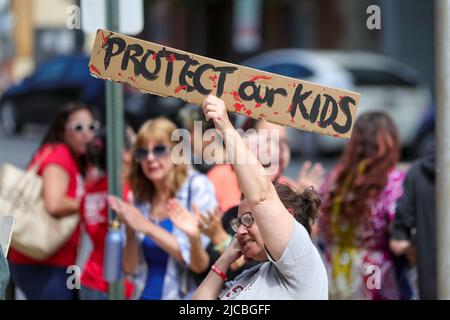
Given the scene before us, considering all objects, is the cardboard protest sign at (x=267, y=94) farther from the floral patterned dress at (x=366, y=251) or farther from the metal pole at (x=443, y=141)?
the floral patterned dress at (x=366, y=251)

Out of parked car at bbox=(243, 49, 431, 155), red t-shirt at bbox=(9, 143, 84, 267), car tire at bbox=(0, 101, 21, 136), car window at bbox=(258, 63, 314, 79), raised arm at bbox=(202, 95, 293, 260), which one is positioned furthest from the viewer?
car tire at bbox=(0, 101, 21, 136)

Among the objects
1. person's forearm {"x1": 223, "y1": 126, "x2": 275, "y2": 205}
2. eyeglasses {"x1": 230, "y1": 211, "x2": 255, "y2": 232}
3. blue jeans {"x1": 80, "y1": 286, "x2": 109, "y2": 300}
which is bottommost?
blue jeans {"x1": 80, "y1": 286, "x2": 109, "y2": 300}

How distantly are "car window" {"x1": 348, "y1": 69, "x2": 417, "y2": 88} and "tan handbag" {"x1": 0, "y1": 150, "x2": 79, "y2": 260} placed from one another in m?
10.7

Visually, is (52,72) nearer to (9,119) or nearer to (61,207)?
(9,119)

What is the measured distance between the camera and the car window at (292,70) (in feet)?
51.9

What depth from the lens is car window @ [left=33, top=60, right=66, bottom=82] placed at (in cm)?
1906

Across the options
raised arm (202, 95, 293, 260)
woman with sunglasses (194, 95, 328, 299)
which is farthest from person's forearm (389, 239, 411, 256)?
raised arm (202, 95, 293, 260)

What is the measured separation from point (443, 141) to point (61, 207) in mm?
2399

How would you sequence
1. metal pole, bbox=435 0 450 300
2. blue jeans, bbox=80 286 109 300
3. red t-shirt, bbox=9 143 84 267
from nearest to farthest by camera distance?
metal pole, bbox=435 0 450 300 < blue jeans, bbox=80 286 109 300 < red t-shirt, bbox=9 143 84 267

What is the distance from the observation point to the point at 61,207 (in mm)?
5602

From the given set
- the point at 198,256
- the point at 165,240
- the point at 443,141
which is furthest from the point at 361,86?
the point at 443,141

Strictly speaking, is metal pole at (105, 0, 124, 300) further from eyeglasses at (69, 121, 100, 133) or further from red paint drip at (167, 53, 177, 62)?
red paint drip at (167, 53, 177, 62)

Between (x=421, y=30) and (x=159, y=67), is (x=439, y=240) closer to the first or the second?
(x=159, y=67)

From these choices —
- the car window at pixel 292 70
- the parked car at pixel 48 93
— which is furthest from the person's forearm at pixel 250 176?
the parked car at pixel 48 93
